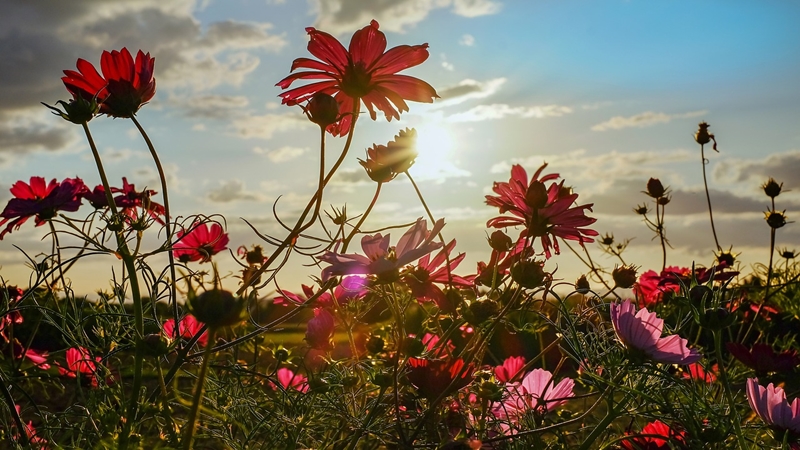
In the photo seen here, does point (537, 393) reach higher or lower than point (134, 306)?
lower

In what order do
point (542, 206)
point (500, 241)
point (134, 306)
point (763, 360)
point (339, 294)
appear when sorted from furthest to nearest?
point (763, 360) → point (339, 294) → point (500, 241) → point (542, 206) → point (134, 306)

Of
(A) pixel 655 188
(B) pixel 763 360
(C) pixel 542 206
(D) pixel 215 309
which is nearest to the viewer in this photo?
(D) pixel 215 309

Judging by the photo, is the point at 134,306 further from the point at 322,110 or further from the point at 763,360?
the point at 763,360

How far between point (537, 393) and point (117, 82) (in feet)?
2.17

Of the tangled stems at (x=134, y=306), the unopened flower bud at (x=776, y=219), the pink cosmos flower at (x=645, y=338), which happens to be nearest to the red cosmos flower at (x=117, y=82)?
the tangled stems at (x=134, y=306)

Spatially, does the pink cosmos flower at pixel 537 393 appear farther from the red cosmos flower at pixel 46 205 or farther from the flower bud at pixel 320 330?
the red cosmos flower at pixel 46 205

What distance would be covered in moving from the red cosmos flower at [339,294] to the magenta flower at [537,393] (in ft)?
0.80

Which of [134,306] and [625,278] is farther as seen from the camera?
[625,278]

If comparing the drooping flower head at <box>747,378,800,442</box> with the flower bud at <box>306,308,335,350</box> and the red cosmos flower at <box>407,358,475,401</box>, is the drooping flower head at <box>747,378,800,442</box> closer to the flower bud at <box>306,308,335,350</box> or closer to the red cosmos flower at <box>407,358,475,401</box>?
the red cosmos flower at <box>407,358,475,401</box>

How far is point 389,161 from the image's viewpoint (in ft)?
2.81

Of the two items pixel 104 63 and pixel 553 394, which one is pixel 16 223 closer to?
pixel 104 63

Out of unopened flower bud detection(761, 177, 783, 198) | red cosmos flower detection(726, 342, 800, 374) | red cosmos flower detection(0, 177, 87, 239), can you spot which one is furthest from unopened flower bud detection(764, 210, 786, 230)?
red cosmos flower detection(0, 177, 87, 239)

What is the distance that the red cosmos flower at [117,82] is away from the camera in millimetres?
833

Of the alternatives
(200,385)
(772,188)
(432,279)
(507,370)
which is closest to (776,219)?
(772,188)
